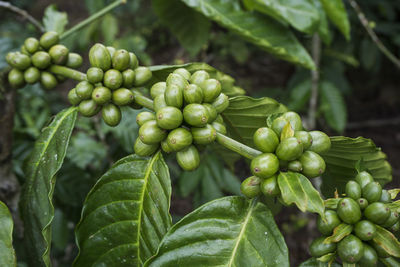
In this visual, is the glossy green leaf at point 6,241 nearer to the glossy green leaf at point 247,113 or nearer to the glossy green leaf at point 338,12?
the glossy green leaf at point 247,113

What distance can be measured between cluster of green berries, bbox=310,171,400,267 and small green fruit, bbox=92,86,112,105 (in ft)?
2.76

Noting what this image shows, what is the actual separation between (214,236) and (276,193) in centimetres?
24

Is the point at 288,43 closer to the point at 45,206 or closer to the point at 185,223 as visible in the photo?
the point at 185,223

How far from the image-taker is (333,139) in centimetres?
127

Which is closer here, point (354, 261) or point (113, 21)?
point (354, 261)

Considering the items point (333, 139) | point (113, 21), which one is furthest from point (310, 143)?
point (113, 21)

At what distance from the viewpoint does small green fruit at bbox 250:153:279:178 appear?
42.4 inches

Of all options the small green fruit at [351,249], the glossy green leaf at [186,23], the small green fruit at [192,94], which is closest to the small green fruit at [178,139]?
the small green fruit at [192,94]

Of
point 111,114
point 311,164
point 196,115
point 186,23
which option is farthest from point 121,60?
point 186,23

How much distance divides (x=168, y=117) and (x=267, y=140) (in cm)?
32

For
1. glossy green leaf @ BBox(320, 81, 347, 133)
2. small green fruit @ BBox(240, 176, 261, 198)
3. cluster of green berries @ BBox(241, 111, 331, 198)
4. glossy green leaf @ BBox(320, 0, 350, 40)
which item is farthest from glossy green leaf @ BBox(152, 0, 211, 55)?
small green fruit @ BBox(240, 176, 261, 198)

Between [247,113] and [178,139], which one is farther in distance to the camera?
[247,113]

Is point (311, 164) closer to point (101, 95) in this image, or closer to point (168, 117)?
point (168, 117)

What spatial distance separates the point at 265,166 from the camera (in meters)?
1.08
